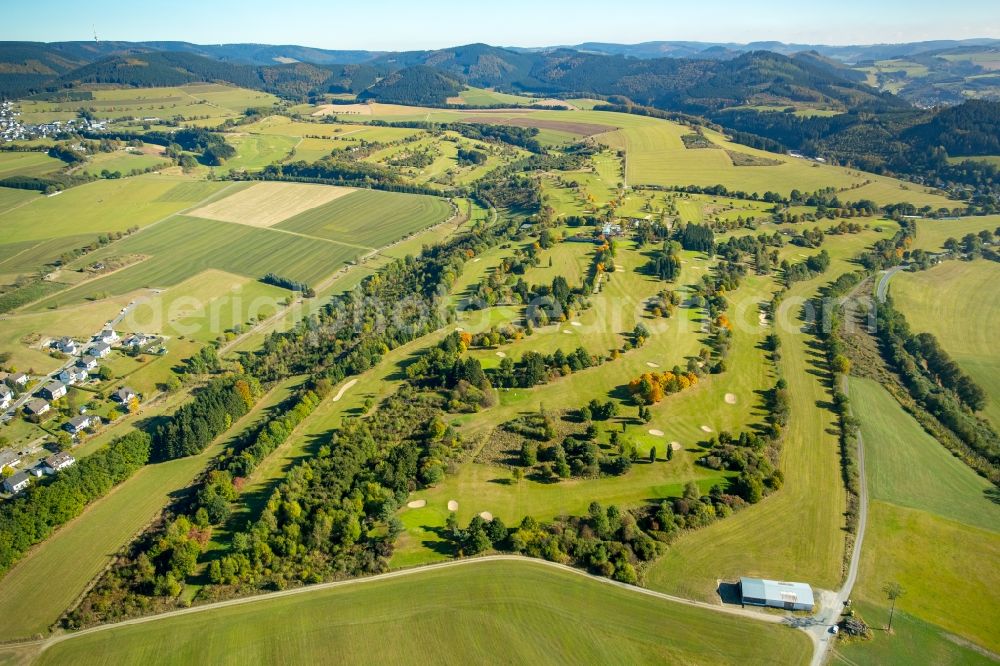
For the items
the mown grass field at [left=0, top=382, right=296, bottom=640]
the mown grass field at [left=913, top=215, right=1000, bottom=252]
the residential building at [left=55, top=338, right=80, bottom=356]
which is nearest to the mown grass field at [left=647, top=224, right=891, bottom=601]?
the mown grass field at [left=0, top=382, right=296, bottom=640]

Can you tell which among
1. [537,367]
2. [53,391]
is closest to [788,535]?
[537,367]

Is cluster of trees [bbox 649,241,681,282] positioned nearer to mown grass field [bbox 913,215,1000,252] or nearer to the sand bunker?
mown grass field [bbox 913,215,1000,252]

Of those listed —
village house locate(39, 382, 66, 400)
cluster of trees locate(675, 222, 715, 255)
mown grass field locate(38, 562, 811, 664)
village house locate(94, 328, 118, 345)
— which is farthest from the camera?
cluster of trees locate(675, 222, 715, 255)

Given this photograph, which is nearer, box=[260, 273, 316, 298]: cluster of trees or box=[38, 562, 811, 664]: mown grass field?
box=[38, 562, 811, 664]: mown grass field

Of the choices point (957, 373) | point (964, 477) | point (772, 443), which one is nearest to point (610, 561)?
point (772, 443)

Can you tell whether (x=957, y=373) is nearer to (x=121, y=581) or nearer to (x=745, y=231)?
(x=745, y=231)

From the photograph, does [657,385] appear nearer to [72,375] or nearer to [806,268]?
[806,268]
